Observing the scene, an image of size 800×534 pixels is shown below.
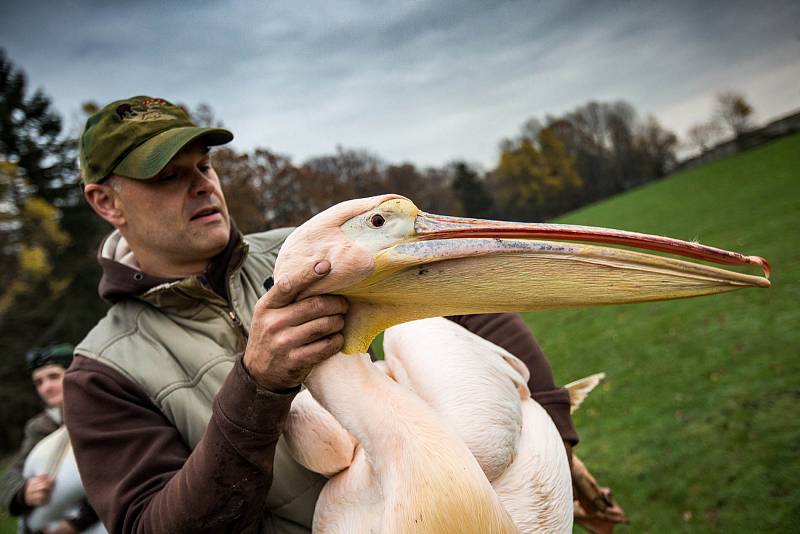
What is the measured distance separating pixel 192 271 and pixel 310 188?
1.74 metres

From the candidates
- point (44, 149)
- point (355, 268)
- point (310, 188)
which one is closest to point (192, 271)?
point (355, 268)

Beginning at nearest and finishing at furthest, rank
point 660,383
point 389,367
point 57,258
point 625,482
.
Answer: point 389,367, point 625,482, point 660,383, point 57,258

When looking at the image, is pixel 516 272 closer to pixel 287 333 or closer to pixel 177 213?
pixel 287 333

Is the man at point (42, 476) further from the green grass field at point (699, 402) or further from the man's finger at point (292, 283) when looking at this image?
the green grass field at point (699, 402)

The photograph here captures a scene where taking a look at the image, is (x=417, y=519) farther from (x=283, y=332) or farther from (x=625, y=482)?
(x=625, y=482)

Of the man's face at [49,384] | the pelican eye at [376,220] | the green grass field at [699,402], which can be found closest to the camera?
the pelican eye at [376,220]

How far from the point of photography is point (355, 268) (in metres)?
1.27

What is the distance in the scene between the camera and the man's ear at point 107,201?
190cm

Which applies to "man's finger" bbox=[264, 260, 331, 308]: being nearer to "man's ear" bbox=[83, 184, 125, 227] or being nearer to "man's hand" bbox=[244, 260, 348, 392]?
"man's hand" bbox=[244, 260, 348, 392]

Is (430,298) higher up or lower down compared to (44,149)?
lower down

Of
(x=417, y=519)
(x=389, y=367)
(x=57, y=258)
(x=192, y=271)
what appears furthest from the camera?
(x=57, y=258)

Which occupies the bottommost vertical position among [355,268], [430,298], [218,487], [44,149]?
[218,487]

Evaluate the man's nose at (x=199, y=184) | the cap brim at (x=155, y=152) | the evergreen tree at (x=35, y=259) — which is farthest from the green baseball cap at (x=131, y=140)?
the evergreen tree at (x=35, y=259)

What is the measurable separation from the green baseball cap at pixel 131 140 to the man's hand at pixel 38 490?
2379 mm
